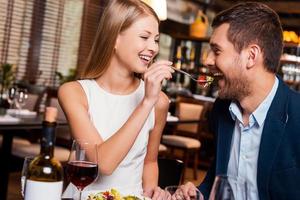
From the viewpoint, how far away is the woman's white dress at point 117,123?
1.98 m

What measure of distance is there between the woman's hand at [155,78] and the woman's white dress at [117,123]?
0.35 metres

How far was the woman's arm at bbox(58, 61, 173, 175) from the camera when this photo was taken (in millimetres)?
1673

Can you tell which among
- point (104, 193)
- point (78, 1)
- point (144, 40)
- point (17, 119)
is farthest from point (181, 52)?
point (104, 193)

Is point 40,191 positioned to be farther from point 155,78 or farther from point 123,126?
point 155,78

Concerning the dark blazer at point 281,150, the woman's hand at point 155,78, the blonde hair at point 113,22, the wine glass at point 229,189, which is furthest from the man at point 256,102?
the wine glass at point 229,189

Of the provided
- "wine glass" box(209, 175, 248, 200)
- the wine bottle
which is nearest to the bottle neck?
the wine bottle

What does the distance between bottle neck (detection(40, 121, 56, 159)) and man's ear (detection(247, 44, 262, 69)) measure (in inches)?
35.5

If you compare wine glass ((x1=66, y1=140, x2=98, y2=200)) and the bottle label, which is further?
wine glass ((x1=66, y1=140, x2=98, y2=200))

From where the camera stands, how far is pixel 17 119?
3426 mm

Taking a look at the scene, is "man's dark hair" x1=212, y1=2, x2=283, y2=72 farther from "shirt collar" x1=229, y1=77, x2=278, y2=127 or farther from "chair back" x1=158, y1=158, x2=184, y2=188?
"chair back" x1=158, y1=158, x2=184, y2=188

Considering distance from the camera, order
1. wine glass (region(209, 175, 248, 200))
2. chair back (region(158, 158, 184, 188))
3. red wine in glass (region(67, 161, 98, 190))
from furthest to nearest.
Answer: chair back (region(158, 158, 184, 188))
red wine in glass (region(67, 161, 98, 190))
wine glass (region(209, 175, 248, 200))

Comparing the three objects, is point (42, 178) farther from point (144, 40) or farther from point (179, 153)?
point (179, 153)

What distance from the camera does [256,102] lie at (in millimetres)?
1788

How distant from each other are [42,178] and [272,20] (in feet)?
3.50
